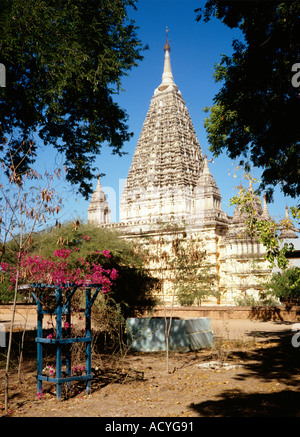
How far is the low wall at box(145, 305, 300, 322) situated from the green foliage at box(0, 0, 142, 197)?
409 inches

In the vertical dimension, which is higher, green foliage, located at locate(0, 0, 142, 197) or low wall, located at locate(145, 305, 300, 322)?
green foliage, located at locate(0, 0, 142, 197)

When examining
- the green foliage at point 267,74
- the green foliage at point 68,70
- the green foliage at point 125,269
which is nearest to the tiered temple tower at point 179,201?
the green foliage at point 125,269

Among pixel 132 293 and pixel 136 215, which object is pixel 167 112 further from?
pixel 132 293

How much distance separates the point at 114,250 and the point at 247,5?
514 inches

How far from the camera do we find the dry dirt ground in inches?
220

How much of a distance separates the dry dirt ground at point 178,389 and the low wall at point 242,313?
407 inches

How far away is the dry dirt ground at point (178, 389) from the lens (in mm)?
5590

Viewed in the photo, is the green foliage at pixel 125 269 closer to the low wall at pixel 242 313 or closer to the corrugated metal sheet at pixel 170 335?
the low wall at pixel 242 313

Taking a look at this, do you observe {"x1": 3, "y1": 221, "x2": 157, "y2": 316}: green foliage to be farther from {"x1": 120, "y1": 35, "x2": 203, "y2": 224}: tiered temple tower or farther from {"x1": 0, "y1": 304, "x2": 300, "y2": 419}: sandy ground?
{"x1": 120, "y1": 35, "x2": 203, "y2": 224}: tiered temple tower

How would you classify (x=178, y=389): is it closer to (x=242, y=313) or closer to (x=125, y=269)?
(x=125, y=269)

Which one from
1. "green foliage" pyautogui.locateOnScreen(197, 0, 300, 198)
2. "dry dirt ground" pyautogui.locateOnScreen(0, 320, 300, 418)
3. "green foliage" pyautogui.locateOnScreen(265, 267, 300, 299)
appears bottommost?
"dry dirt ground" pyautogui.locateOnScreen(0, 320, 300, 418)

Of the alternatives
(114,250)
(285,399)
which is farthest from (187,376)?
(114,250)

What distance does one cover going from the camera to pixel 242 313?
2148cm

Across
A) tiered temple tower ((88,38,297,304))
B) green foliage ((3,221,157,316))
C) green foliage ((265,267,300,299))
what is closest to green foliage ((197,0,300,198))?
green foliage ((3,221,157,316))
